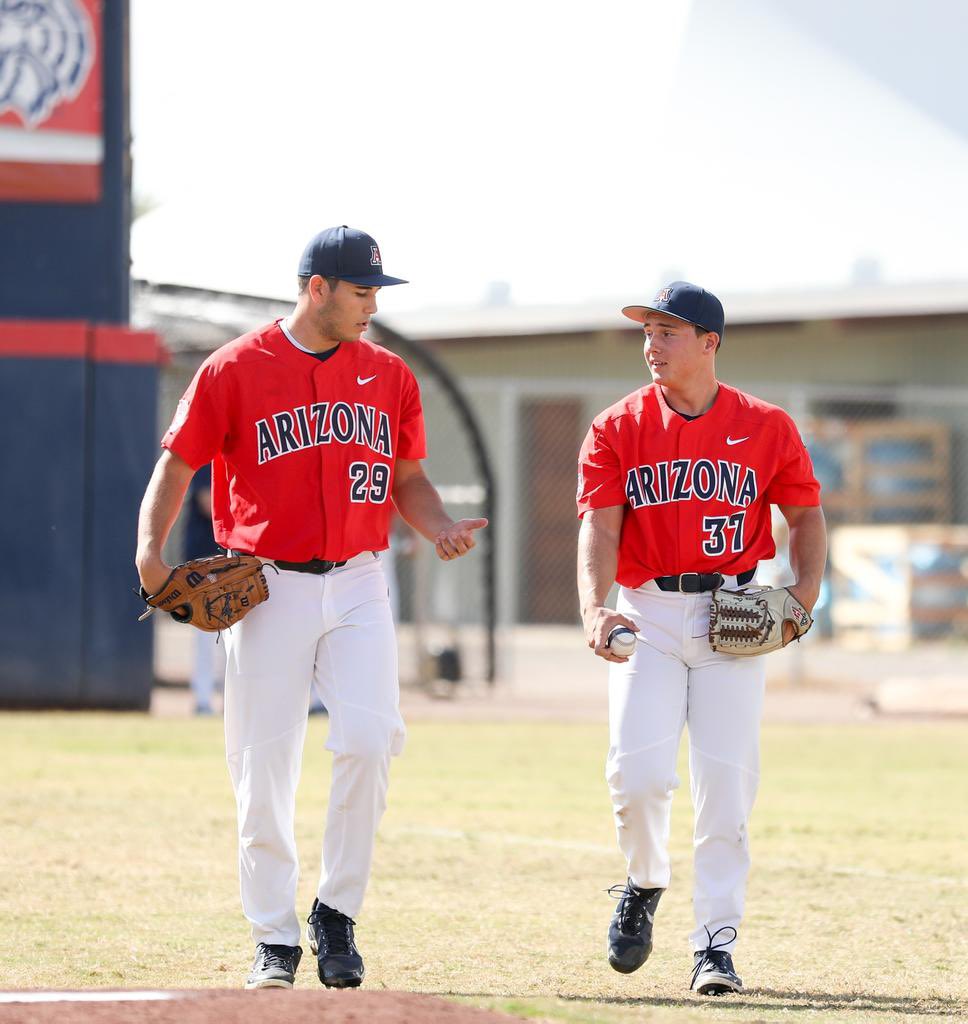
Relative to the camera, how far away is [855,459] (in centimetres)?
2370

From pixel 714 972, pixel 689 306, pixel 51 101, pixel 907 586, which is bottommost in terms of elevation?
pixel 714 972

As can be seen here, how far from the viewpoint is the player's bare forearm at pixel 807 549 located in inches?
213

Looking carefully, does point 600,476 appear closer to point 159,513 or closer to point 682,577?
point 682,577

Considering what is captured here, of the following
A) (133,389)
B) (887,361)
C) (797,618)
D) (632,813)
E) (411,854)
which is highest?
(887,361)

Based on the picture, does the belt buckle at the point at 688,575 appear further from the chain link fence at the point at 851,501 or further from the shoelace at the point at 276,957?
the chain link fence at the point at 851,501

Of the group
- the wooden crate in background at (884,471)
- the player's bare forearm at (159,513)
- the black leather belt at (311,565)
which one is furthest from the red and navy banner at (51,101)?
the wooden crate in background at (884,471)

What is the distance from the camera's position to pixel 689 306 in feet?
17.5

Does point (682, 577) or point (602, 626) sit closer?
point (602, 626)

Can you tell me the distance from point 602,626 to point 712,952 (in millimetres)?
986

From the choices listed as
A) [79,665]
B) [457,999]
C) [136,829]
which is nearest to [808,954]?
[457,999]

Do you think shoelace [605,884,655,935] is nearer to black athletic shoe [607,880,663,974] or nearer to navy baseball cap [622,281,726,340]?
black athletic shoe [607,880,663,974]

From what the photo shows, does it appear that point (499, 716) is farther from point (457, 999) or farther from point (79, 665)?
point (457, 999)

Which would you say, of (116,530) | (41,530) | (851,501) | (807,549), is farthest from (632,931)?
(851,501)

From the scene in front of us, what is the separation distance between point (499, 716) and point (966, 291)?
41.3 ft
